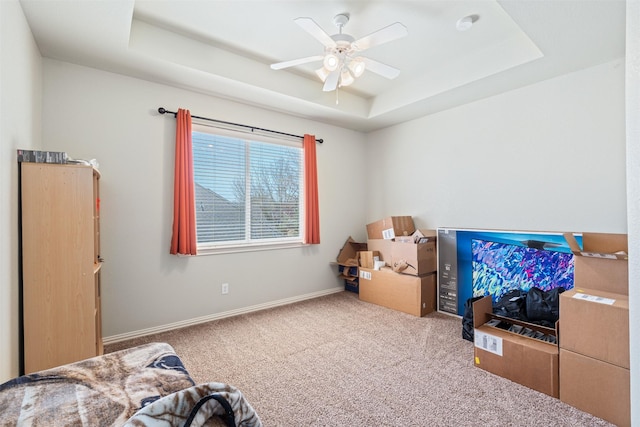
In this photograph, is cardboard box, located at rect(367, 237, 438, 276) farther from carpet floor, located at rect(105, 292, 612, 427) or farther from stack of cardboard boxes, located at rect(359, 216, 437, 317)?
carpet floor, located at rect(105, 292, 612, 427)

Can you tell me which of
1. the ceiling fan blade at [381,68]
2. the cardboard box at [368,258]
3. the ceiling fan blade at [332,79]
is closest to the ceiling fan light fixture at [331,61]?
the ceiling fan blade at [332,79]

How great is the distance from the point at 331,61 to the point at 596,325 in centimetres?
255

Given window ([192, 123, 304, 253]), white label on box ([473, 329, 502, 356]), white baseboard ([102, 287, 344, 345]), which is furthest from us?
window ([192, 123, 304, 253])

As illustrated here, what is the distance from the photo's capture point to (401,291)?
3.62 metres

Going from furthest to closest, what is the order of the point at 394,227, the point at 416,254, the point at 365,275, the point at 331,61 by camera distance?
1. the point at 365,275
2. the point at 394,227
3. the point at 416,254
4. the point at 331,61

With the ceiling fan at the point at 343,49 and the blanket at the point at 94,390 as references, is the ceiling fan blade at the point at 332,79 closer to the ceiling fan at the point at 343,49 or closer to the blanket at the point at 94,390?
the ceiling fan at the point at 343,49

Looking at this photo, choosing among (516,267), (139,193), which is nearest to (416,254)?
(516,267)

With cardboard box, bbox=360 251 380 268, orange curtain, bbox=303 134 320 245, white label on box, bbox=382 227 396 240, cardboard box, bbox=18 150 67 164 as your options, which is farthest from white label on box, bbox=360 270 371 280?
cardboard box, bbox=18 150 67 164

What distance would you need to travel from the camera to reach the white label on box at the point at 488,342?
221 centimetres

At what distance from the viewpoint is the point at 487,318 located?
2.49 metres

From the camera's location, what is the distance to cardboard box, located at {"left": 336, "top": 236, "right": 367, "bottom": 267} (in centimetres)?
447

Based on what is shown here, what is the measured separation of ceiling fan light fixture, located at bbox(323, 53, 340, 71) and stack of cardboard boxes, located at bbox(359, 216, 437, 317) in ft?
7.16

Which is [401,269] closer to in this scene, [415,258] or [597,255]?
[415,258]

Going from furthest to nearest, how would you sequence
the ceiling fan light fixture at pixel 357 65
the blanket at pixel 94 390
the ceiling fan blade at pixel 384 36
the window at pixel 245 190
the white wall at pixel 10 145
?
the window at pixel 245 190 < the ceiling fan light fixture at pixel 357 65 < the ceiling fan blade at pixel 384 36 < the white wall at pixel 10 145 < the blanket at pixel 94 390
